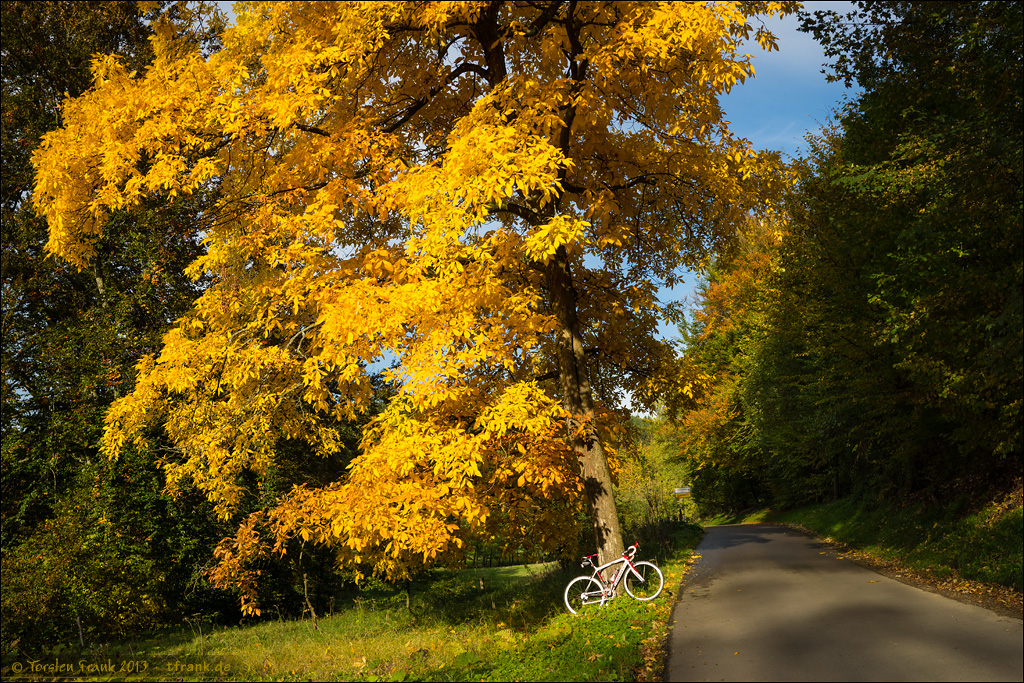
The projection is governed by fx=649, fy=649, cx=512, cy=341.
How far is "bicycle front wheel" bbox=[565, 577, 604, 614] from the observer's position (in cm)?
1007

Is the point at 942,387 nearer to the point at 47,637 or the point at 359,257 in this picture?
the point at 359,257

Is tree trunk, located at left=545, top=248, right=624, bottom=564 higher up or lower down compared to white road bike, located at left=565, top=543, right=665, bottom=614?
higher up

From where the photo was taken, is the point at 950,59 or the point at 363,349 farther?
the point at 950,59

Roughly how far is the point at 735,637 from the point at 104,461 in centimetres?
1365

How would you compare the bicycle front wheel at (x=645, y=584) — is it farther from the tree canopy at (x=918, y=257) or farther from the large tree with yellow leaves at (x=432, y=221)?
the tree canopy at (x=918, y=257)

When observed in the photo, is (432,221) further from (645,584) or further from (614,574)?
(645,584)

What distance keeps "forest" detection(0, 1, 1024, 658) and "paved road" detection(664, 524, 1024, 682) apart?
8.12 ft

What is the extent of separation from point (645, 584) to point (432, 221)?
6.93 m

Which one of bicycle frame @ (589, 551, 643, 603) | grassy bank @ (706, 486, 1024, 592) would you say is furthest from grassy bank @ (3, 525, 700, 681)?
grassy bank @ (706, 486, 1024, 592)

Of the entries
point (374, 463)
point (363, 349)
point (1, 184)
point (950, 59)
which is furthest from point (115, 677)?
point (950, 59)

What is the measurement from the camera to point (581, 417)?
1040cm

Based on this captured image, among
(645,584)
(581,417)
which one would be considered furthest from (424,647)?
(581,417)

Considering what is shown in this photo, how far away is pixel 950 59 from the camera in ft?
37.8

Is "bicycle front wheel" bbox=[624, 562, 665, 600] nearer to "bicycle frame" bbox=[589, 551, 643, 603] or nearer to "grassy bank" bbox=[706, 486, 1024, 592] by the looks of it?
"bicycle frame" bbox=[589, 551, 643, 603]
